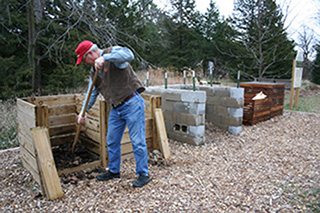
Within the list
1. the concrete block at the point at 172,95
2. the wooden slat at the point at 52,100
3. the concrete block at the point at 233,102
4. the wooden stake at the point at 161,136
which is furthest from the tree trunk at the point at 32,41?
the concrete block at the point at 233,102

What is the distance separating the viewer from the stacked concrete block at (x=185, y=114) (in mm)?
4242

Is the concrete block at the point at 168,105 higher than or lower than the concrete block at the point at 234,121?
higher

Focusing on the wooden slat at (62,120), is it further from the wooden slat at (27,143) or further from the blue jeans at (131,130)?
the blue jeans at (131,130)

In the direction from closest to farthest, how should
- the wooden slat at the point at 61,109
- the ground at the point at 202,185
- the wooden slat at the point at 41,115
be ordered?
the ground at the point at 202,185, the wooden slat at the point at 41,115, the wooden slat at the point at 61,109

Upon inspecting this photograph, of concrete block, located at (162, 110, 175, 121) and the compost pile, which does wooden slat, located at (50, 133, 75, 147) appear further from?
concrete block, located at (162, 110, 175, 121)

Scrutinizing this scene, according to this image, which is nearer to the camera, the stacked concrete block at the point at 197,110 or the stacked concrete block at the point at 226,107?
the stacked concrete block at the point at 197,110

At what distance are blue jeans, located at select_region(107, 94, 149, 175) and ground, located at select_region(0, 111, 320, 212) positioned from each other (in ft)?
0.87

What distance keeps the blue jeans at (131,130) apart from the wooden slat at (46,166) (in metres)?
0.66

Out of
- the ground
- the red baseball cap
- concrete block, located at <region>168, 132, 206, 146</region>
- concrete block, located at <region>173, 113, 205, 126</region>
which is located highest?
the red baseball cap

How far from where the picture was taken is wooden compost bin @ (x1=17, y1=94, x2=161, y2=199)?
2.82 m

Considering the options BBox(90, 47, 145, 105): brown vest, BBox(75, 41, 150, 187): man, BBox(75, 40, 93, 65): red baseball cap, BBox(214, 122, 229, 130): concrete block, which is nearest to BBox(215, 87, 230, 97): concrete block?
BBox(214, 122, 229, 130): concrete block

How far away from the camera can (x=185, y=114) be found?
4.39m

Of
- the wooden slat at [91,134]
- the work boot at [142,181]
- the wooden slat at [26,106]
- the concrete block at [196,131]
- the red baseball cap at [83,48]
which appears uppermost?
the red baseball cap at [83,48]

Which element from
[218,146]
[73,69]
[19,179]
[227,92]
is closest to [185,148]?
[218,146]
